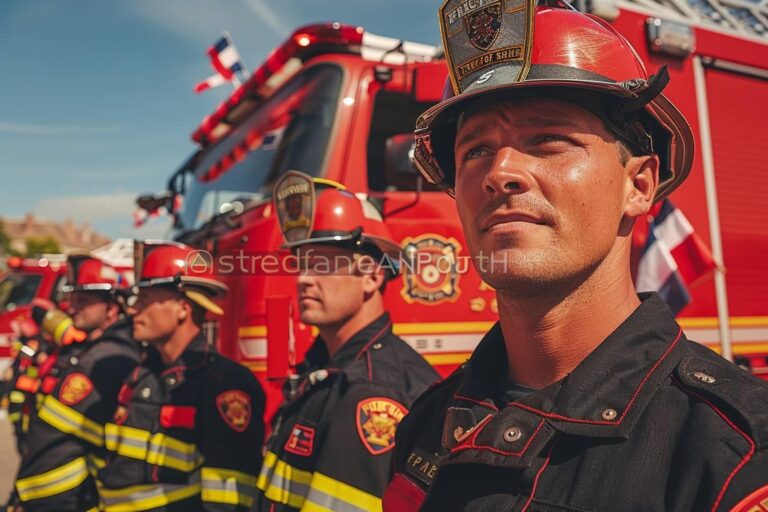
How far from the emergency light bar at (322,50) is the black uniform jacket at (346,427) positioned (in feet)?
6.17

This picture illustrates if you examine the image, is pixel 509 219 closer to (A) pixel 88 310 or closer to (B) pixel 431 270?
(B) pixel 431 270

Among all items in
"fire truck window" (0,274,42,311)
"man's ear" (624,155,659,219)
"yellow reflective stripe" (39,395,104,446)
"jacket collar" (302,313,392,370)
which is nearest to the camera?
"man's ear" (624,155,659,219)

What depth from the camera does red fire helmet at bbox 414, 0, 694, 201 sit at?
1.16 m

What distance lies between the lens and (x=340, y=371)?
6.97 feet

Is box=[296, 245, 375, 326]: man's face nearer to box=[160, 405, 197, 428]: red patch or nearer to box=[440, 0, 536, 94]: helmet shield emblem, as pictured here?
box=[160, 405, 197, 428]: red patch

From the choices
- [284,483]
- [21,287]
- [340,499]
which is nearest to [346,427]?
[340,499]

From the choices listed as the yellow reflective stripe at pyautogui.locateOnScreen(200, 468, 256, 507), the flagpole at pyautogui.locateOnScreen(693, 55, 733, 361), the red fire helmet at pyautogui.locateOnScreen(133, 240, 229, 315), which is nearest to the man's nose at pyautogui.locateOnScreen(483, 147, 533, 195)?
the yellow reflective stripe at pyautogui.locateOnScreen(200, 468, 256, 507)

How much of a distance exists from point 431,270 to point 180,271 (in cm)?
148

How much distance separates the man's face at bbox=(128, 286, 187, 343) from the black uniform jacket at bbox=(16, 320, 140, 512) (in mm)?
408

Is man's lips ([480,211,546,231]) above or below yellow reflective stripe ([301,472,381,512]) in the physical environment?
above

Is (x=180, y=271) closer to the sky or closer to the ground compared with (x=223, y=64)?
closer to the ground

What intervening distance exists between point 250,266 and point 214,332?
2.39 feet

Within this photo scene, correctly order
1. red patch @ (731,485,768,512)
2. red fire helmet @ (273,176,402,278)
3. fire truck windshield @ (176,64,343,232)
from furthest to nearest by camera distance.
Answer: fire truck windshield @ (176,64,343,232) → red fire helmet @ (273,176,402,278) → red patch @ (731,485,768,512)

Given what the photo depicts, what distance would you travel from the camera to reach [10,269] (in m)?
10.4
